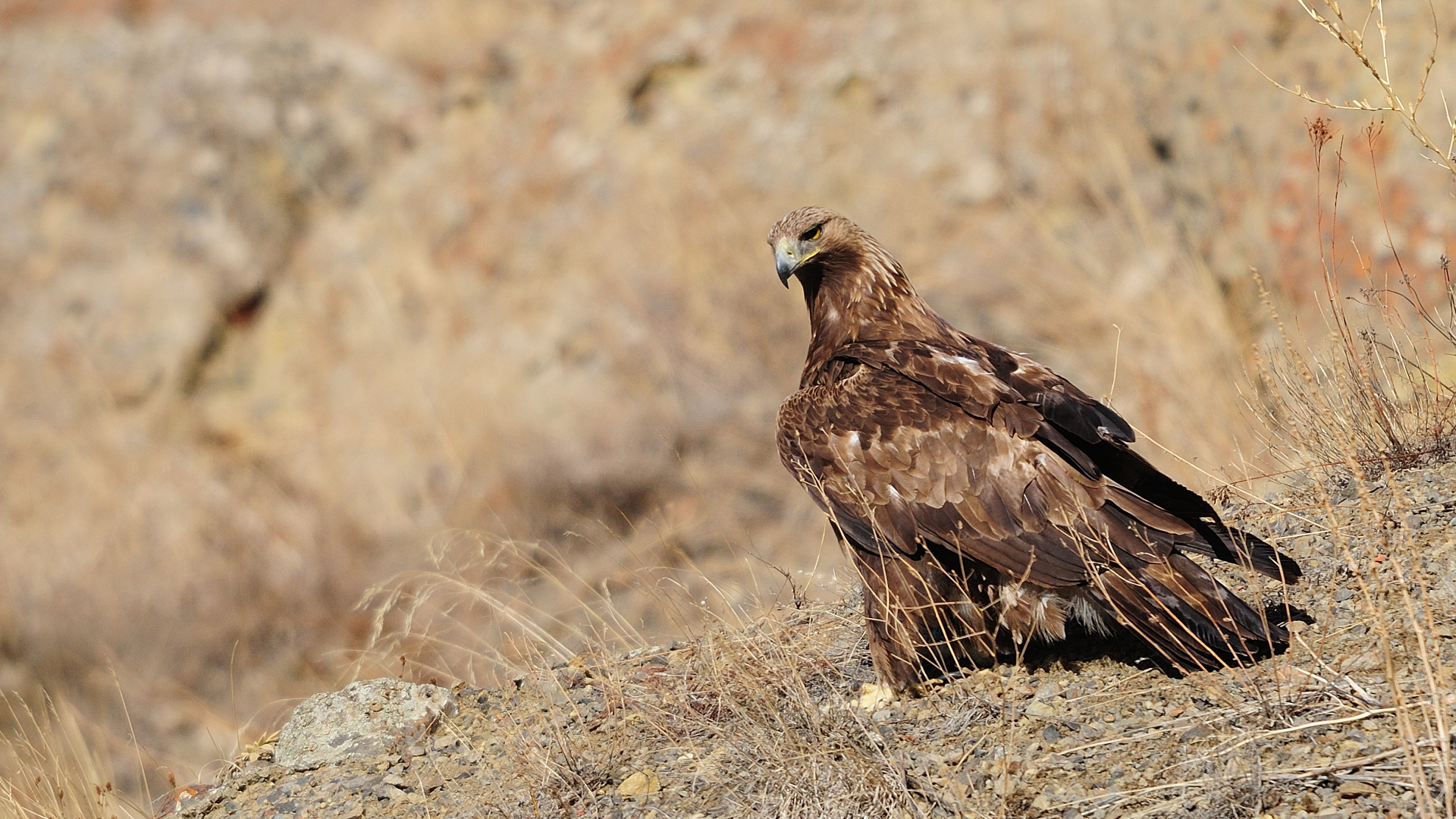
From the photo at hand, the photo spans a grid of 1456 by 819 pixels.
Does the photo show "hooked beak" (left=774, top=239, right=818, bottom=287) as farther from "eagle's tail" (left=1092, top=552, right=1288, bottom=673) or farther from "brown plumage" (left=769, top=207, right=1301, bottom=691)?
"eagle's tail" (left=1092, top=552, right=1288, bottom=673)

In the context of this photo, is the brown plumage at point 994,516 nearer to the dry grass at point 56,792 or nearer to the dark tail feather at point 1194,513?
the dark tail feather at point 1194,513

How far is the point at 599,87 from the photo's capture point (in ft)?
47.0

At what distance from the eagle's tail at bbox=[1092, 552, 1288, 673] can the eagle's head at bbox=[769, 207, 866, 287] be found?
190cm

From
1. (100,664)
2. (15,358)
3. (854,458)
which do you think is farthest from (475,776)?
(15,358)

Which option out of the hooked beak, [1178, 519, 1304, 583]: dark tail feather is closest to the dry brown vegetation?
the hooked beak

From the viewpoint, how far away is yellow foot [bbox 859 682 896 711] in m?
4.14

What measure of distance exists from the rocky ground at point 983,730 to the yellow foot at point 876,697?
0.05m

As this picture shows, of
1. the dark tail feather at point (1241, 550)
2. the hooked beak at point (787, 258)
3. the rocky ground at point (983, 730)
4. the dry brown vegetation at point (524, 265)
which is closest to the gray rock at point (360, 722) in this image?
the rocky ground at point (983, 730)

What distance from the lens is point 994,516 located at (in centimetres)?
392

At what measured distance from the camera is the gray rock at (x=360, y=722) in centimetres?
468

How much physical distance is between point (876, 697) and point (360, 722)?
203cm

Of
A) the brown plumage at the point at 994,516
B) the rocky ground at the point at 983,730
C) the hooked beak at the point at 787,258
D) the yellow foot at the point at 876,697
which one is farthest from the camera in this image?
the hooked beak at the point at 787,258

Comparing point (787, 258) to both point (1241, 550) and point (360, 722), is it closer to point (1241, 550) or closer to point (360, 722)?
point (1241, 550)

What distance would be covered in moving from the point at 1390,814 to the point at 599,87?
1289 cm
